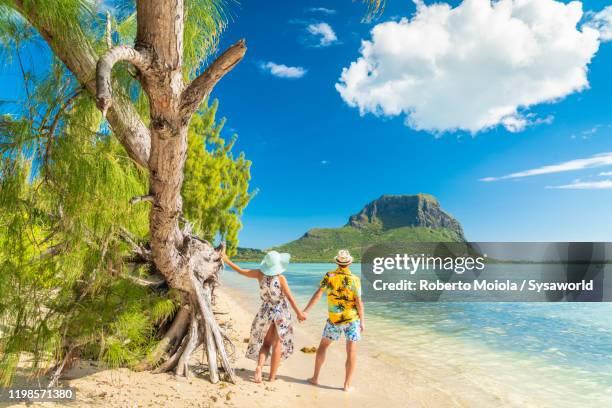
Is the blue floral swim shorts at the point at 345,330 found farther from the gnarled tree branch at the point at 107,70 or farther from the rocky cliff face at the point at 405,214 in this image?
the rocky cliff face at the point at 405,214

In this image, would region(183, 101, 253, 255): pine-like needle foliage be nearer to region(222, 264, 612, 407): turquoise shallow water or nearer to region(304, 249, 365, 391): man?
region(222, 264, 612, 407): turquoise shallow water

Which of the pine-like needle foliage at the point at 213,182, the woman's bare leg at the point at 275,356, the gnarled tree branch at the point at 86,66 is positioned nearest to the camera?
the gnarled tree branch at the point at 86,66

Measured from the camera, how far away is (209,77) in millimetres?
2574

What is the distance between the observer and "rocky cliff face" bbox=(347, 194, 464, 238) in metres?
140

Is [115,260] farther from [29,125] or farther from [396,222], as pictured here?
[396,222]

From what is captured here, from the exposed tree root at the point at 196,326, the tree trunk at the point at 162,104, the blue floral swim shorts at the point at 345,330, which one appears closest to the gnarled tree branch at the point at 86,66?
the tree trunk at the point at 162,104

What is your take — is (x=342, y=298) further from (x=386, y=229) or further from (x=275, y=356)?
(x=386, y=229)

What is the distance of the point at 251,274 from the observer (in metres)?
5.54

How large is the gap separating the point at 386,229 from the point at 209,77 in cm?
13096

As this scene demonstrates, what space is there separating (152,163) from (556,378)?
295 inches

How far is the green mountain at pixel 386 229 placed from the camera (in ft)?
315

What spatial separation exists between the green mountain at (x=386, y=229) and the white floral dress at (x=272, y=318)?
80.3 metres

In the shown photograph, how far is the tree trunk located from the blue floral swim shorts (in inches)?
48.3

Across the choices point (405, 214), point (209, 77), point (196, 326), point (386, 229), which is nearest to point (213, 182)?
point (196, 326)
